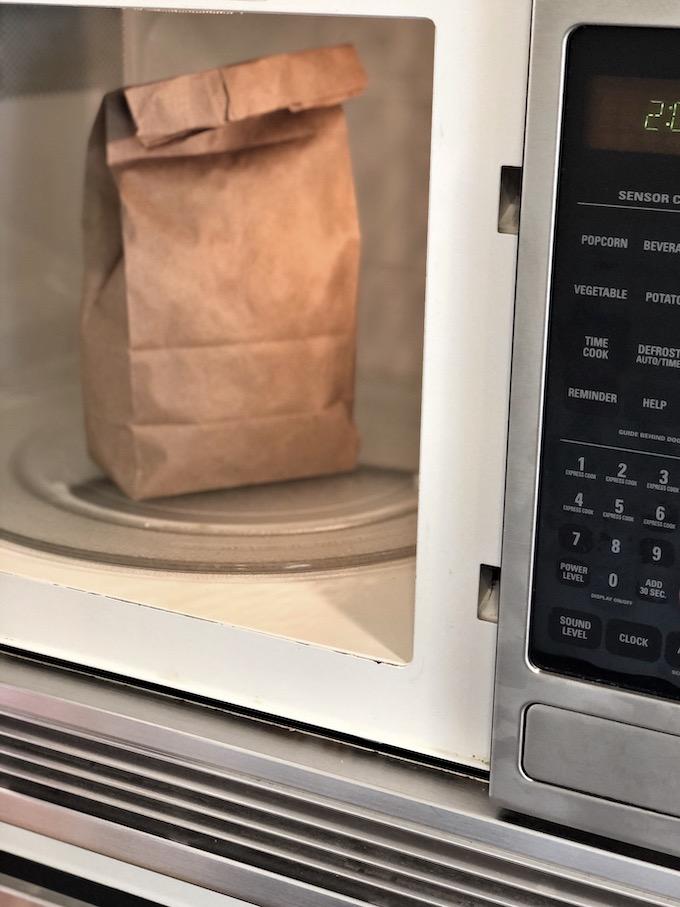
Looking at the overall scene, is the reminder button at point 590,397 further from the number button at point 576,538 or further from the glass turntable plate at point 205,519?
the glass turntable plate at point 205,519

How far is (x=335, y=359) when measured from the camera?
2.99ft

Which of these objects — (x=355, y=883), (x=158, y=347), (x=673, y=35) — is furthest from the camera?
(x=158, y=347)

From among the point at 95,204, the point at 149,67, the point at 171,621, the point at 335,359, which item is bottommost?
the point at 171,621

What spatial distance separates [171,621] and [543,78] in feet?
1.16

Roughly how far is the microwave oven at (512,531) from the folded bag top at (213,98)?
148mm

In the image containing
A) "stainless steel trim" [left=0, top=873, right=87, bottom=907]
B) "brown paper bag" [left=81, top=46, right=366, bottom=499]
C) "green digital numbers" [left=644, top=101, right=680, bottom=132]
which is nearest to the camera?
"green digital numbers" [left=644, top=101, right=680, bottom=132]

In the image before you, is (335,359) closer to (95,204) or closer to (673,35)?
(95,204)

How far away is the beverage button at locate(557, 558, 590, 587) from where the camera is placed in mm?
548

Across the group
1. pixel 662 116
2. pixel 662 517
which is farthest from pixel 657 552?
pixel 662 116

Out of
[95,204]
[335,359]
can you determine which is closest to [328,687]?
[335,359]

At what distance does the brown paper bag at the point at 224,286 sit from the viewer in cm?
84

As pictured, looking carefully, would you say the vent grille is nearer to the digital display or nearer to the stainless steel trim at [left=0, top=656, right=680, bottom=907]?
the stainless steel trim at [left=0, top=656, right=680, bottom=907]

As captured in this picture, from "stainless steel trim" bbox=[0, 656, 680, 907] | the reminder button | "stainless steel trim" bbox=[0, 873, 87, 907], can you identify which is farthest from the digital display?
"stainless steel trim" bbox=[0, 873, 87, 907]

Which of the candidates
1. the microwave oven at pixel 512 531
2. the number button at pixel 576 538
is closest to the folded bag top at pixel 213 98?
the microwave oven at pixel 512 531
